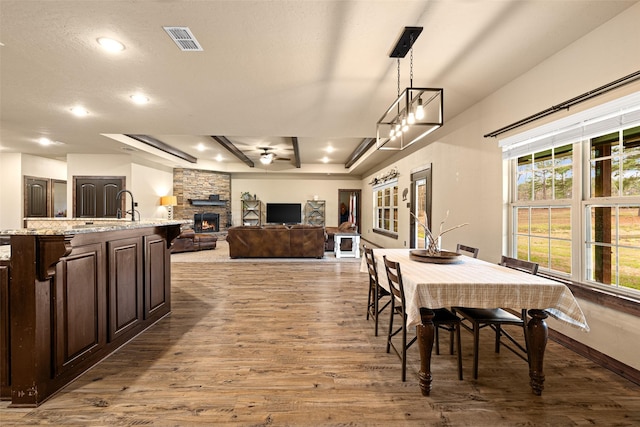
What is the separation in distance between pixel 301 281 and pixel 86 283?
3118mm

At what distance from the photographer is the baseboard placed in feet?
6.68

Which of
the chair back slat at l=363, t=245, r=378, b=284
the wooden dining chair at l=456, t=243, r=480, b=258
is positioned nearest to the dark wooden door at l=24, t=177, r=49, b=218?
the chair back slat at l=363, t=245, r=378, b=284

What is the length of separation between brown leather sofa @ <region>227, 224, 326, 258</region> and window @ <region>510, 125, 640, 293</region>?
175 inches

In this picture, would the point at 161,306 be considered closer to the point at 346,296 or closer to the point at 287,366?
the point at 287,366

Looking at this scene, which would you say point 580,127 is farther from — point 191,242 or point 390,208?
point 191,242

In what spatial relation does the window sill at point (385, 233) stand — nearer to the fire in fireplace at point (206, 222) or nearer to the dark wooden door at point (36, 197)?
the fire in fireplace at point (206, 222)

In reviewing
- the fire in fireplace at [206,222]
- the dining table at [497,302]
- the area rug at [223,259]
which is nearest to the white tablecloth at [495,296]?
the dining table at [497,302]

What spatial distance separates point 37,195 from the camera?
24.5 ft

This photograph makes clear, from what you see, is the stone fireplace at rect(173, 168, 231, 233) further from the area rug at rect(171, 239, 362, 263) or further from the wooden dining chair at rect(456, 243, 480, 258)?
the wooden dining chair at rect(456, 243, 480, 258)

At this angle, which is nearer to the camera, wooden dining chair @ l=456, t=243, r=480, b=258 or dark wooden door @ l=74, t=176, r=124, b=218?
wooden dining chair @ l=456, t=243, r=480, b=258

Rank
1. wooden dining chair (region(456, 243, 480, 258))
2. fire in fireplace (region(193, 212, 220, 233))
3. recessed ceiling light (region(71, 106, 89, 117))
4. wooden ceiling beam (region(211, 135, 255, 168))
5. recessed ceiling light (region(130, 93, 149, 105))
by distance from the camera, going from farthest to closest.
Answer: fire in fireplace (region(193, 212, 220, 233))
wooden ceiling beam (region(211, 135, 255, 168))
recessed ceiling light (region(71, 106, 89, 117))
recessed ceiling light (region(130, 93, 149, 105))
wooden dining chair (region(456, 243, 480, 258))

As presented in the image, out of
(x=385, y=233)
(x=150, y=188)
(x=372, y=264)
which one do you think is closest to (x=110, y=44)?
(x=372, y=264)

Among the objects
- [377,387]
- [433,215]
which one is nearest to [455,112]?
[433,215]

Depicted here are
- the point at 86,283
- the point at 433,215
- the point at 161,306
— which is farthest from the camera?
the point at 433,215
